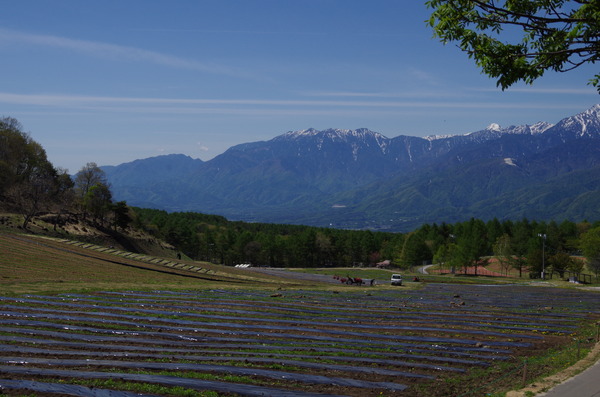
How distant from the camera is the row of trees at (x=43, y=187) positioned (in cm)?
10775

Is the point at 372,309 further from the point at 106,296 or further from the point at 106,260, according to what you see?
the point at 106,260

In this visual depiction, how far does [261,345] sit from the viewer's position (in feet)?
94.1

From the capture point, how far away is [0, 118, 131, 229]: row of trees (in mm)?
107750

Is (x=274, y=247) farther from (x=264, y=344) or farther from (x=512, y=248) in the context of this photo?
(x=264, y=344)

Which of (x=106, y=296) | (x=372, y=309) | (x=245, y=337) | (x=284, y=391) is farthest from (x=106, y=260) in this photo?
(x=284, y=391)

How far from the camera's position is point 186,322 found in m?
34.6

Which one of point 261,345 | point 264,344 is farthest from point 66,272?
point 261,345

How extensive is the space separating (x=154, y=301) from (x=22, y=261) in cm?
2626

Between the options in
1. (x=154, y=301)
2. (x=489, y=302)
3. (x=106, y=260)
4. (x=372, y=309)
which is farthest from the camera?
(x=106, y=260)

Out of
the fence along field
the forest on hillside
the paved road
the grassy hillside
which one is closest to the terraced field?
the fence along field

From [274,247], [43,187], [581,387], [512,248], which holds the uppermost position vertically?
[43,187]

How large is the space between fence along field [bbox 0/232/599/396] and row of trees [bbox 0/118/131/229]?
6919 cm

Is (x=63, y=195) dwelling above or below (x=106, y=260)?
above

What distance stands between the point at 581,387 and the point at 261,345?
15.2m
